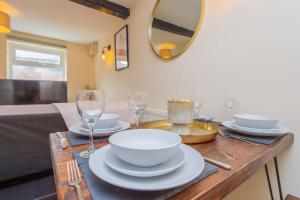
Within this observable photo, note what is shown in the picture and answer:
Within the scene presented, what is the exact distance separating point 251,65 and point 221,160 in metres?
0.73

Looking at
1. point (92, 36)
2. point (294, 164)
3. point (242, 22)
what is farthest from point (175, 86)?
point (92, 36)

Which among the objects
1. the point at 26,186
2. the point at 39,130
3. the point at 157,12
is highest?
the point at 157,12

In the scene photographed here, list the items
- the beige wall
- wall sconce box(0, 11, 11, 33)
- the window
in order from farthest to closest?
the beige wall, the window, wall sconce box(0, 11, 11, 33)

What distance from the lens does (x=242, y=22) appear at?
→ 96 centimetres

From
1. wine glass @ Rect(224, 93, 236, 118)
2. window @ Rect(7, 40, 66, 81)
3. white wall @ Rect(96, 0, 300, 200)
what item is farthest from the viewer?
window @ Rect(7, 40, 66, 81)

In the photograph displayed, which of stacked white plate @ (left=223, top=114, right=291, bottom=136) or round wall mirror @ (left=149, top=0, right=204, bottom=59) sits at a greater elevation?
round wall mirror @ (left=149, top=0, right=204, bottom=59)

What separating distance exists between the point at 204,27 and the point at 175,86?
545 mm

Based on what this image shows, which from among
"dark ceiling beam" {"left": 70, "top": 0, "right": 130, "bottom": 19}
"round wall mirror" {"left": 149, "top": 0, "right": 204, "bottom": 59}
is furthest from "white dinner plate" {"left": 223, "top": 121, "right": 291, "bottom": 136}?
"dark ceiling beam" {"left": 70, "top": 0, "right": 130, "bottom": 19}

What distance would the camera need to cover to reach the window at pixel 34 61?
2988 millimetres

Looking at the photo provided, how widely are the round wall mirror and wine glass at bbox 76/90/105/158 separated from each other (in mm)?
981

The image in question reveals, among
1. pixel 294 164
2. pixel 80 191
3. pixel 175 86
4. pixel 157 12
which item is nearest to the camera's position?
pixel 80 191

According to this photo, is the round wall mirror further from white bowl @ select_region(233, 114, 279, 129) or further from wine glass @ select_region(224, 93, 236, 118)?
white bowl @ select_region(233, 114, 279, 129)

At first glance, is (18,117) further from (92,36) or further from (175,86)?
(92,36)

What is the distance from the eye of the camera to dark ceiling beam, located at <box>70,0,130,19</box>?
1.91 metres
